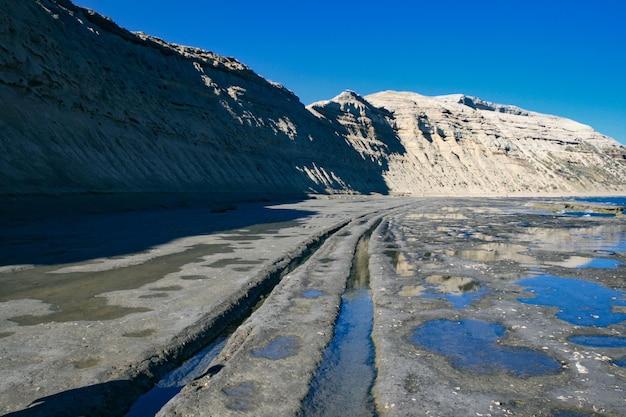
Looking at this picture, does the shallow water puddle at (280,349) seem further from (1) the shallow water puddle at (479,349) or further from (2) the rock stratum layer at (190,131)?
(2) the rock stratum layer at (190,131)

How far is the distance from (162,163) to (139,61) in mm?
13466

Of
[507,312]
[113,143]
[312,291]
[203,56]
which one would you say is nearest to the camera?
[507,312]

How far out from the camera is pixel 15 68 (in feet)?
78.9

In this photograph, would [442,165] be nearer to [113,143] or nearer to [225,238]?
[113,143]

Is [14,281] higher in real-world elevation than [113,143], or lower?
lower

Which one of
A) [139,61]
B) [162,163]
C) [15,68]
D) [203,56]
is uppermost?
[203,56]

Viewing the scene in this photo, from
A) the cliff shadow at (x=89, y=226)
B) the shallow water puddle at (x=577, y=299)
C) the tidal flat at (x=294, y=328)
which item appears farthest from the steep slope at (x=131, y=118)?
the shallow water puddle at (x=577, y=299)

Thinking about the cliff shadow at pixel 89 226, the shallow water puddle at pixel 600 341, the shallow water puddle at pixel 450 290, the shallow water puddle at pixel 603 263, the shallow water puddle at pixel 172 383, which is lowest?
the shallow water puddle at pixel 603 263

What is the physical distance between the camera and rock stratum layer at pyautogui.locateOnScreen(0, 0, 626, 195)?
2414cm

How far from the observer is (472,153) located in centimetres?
9350

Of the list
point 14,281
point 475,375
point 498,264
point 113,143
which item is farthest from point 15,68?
point 475,375

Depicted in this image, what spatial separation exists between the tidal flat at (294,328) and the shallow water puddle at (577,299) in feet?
0.14

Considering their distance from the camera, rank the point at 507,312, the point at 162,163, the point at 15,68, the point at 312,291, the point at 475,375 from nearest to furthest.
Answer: the point at 475,375
the point at 507,312
the point at 312,291
the point at 15,68
the point at 162,163

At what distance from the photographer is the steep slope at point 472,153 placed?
81.9 metres
